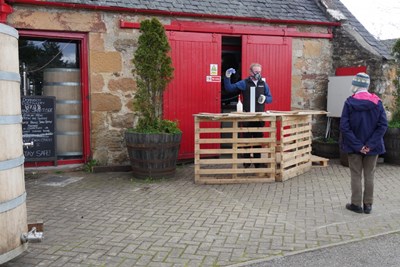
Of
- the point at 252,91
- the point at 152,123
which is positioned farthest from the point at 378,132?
the point at 152,123

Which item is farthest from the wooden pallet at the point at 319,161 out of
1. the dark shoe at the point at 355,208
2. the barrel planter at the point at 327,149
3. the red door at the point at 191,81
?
the dark shoe at the point at 355,208

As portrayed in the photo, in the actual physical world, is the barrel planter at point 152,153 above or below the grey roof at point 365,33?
below

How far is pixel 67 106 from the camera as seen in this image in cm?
807

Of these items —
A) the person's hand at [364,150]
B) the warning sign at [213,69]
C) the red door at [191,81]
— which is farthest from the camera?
the warning sign at [213,69]

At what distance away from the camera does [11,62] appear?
3.53 meters

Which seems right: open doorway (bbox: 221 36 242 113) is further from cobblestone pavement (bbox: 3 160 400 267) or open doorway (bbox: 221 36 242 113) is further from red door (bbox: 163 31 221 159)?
cobblestone pavement (bbox: 3 160 400 267)

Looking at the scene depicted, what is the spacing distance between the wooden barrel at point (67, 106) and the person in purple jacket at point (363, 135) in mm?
5040

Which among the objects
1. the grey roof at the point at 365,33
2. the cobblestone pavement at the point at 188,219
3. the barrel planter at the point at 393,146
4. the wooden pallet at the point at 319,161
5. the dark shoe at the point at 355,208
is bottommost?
the cobblestone pavement at the point at 188,219

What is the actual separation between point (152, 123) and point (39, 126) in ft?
6.85

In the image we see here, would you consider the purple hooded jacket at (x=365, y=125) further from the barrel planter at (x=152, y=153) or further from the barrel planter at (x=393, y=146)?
the barrel planter at (x=393, y=146)

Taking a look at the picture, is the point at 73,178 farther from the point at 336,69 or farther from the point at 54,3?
the point at 336,69

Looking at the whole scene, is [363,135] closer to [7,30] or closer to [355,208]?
[355,208]

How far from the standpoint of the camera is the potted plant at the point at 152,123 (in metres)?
7.09

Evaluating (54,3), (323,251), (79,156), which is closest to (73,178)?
(79,156)
